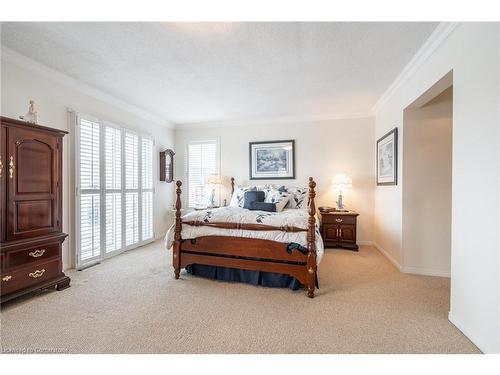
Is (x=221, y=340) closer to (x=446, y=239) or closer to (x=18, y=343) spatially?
(x=18, y=343)

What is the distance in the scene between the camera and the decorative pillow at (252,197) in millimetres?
3700

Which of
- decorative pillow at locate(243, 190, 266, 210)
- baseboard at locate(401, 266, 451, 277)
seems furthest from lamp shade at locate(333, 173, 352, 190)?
baseboard at locate(401, 266, 451, 277)

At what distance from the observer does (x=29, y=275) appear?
85.4 inches

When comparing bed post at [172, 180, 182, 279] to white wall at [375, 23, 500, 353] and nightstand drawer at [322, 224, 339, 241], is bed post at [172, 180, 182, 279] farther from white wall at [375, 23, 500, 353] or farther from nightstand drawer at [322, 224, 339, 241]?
white wall at [375, 23, 500, 353]

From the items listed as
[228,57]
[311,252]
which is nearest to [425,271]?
[311,252]

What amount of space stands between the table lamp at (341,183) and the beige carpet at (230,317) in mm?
1572

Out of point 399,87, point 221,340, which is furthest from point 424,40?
point 221,340

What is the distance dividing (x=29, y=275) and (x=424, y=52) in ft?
14.5

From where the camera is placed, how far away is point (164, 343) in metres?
1.61

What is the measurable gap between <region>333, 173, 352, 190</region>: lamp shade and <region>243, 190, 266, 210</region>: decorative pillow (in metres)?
1.41

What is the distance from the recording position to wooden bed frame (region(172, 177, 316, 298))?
7.65 feet

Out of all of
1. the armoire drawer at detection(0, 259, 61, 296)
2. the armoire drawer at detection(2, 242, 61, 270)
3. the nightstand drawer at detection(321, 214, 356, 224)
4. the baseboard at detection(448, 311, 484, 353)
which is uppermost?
the nightstand drawer at detection(321, 214, 356, 224)

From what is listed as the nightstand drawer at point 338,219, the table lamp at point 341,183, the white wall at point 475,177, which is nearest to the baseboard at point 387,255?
the nightstand drawer at point 338,219
